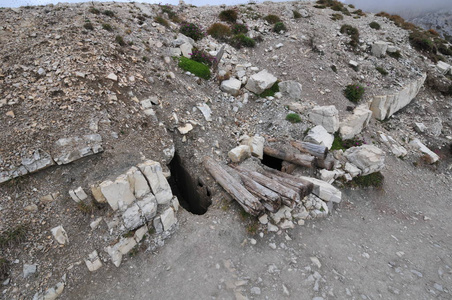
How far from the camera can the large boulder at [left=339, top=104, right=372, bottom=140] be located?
1263 centimetres

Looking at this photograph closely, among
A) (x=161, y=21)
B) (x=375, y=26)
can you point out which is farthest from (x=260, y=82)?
(x=375, y=26)

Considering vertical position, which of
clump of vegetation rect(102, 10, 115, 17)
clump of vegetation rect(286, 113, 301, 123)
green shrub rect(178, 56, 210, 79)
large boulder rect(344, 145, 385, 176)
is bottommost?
large boulder rect(344, 145, 385, 176)

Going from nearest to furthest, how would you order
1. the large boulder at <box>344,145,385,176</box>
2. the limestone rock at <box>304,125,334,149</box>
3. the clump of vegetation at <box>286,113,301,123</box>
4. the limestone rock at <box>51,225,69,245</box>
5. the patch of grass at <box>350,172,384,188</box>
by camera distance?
1. the limestone rock at <box>51,225,69,245</box>
2. the large boulder at <box>344,145,385,176</box>
3. the patch of grass at <box>350,172,384,188</box>
4. the limestone rock at <box>304,125,334,149</box>
5. the clump of vegetation at <box>286,113,301,123</box>

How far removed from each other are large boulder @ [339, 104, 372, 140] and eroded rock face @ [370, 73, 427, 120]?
2782 millimetres

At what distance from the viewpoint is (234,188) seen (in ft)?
28.5

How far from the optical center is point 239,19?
19.6 metres

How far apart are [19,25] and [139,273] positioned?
43.0ft

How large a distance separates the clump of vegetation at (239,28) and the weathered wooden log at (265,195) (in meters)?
14.3

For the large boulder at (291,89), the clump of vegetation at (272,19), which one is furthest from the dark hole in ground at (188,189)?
the clump of vegetation at (272,19)

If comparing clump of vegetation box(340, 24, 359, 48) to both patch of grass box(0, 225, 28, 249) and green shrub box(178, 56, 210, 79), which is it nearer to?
green shrub box(178, 56, 210, 79)

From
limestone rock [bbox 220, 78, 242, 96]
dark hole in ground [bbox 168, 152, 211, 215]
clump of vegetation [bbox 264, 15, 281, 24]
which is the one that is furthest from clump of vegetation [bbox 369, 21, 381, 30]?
dark hole in ground [bbox 168, 152, 211, 215]

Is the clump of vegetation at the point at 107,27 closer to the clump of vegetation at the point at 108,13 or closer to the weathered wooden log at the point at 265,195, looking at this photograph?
the clump of vegetation at the point at 108,13

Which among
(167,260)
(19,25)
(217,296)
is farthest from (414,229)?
(19,25)

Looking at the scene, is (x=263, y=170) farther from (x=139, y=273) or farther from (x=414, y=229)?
(x=414, y=229)
